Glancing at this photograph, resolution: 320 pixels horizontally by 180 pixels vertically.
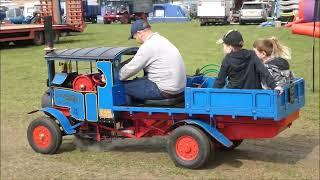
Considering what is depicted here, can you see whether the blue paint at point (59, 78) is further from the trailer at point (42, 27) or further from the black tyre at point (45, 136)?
the trailer at point (42, 27)

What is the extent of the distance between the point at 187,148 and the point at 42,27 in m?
17.2

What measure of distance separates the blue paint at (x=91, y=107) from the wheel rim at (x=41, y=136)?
53 centimetres

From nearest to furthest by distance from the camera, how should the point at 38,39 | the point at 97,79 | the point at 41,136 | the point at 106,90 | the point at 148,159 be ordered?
the point at 106,90
the point at 148,159
the point at 97,79
the point at 41,136
the point at 38,39

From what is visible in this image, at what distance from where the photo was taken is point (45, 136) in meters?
6.42

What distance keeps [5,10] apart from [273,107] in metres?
35.5

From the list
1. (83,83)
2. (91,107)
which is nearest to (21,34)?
(83,83)

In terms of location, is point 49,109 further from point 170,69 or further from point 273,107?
point 273,107

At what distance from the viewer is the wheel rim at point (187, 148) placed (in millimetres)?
5700

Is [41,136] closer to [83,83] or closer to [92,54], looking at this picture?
[83,83]

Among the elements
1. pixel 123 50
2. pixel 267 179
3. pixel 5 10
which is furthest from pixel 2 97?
pixel 5 10

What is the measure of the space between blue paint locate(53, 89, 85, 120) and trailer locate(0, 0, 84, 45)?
13.6 m

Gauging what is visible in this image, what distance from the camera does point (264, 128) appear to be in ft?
18.5

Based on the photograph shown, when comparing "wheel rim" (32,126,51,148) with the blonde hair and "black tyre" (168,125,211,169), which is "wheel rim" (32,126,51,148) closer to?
"black tyre" (168,125,211,169)

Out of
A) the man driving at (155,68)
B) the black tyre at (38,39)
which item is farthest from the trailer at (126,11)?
the man driving at (155,68)
